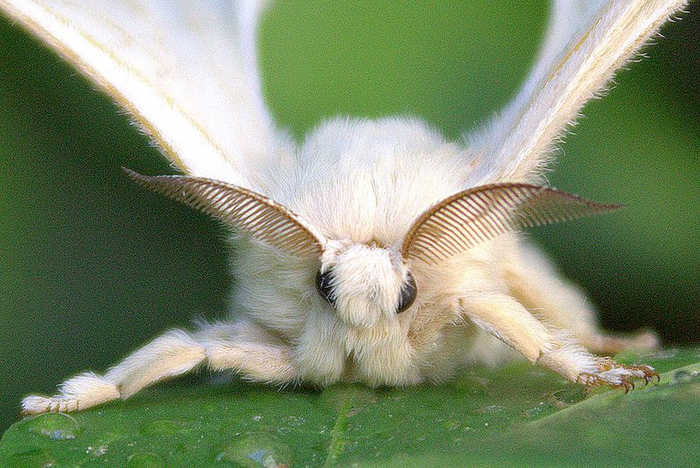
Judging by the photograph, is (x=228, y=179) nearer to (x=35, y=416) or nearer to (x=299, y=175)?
(x=299, y=175)

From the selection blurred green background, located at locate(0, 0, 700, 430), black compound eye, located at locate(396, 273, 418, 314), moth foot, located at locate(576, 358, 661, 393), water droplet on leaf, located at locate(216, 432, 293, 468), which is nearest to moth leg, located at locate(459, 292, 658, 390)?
moth foot, located at locate(576, 358, 661, 393)

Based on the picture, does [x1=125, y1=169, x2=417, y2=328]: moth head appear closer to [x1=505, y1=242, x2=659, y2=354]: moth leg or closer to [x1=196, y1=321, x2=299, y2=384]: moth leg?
[x1=196, y1=321, x2=299, y2=384]: moth leg

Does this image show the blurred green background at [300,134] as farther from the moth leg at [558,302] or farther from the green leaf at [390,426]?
the green leaf at [390,426]

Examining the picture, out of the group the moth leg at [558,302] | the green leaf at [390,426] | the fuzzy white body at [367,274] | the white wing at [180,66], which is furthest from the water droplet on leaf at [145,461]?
the moth leg at [558,302]

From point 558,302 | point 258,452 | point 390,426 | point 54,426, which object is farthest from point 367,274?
point 558,302

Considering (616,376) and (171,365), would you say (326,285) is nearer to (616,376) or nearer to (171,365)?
(171,365)

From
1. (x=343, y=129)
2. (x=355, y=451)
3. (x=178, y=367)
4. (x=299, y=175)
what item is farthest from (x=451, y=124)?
(x=355, y=451)
